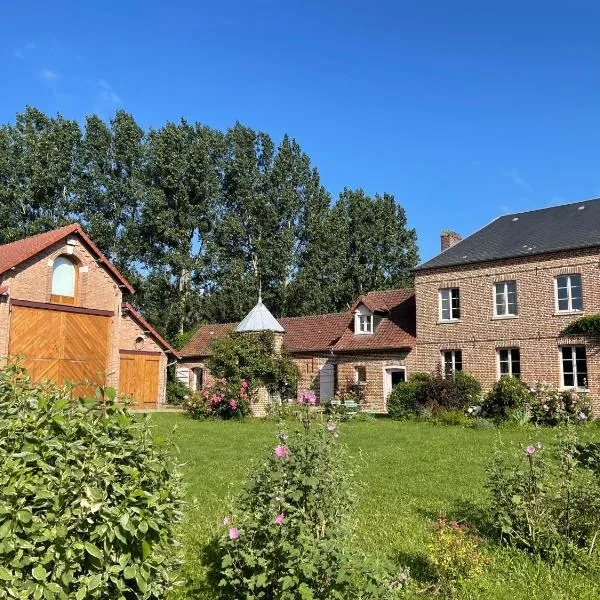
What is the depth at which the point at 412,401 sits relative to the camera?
78.1 feet

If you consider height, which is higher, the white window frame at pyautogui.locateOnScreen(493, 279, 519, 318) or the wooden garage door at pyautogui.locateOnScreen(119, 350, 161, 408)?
the white window frame at pyautogui.locateOnScreen(493, 279, 519, 318)

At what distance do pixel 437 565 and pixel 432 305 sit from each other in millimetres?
22331

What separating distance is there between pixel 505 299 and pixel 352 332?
25.9 feet

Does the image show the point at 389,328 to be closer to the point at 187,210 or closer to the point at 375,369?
the point at 375,369

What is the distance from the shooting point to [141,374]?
2873 centimetres

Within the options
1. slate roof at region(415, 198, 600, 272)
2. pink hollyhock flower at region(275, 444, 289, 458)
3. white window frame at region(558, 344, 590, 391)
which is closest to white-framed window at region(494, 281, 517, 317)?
slate roof at region(415, 198, 600, 272)

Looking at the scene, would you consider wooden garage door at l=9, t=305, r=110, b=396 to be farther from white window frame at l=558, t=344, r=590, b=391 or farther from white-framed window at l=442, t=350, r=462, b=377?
white window frame at l=558, t=344, r=590, b=391

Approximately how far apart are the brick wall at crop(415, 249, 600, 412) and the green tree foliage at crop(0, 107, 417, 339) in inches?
741

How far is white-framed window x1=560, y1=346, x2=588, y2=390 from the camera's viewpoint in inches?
881

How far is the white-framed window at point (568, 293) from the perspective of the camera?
22.8 meters

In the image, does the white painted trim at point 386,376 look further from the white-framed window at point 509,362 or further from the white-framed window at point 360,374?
the white-framed window at point 509,362

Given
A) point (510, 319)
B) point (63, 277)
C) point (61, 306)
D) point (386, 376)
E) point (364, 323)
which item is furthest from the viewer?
point (364, 323)

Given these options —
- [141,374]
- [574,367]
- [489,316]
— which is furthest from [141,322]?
[574,367]

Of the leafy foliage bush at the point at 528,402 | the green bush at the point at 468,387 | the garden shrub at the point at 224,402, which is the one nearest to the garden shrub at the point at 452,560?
the leafy foliage bush at the point at 528,402
